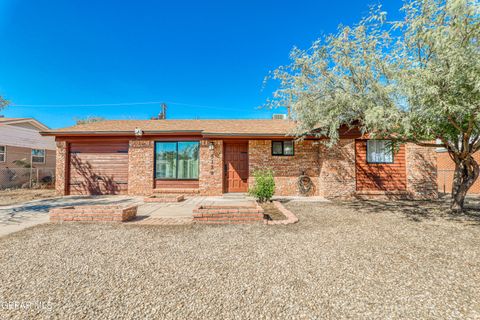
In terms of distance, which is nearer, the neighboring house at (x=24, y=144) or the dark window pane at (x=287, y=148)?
the dark window pane at (x=287, y=148)

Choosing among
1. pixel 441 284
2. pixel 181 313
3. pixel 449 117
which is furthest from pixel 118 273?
pixel 449 117

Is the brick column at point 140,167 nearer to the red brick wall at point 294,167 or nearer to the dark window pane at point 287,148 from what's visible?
the red brick wall at point 294,167

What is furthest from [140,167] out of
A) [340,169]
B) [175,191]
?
[340,169]

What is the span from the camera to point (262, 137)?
31.1 ft

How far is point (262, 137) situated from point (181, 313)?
8028mm

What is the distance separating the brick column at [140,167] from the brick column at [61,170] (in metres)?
3.03

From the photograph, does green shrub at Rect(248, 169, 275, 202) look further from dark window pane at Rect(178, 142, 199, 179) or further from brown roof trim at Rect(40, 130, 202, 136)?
brown roof trim at Rect(40, 130, 202, 136)

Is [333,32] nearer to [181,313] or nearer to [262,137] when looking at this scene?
[262,137]

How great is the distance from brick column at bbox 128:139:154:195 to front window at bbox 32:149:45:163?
12211 mm

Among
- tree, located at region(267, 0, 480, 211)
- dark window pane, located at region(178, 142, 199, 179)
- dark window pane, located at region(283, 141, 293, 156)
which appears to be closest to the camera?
tree, located at region(267, 0, 480, 211)

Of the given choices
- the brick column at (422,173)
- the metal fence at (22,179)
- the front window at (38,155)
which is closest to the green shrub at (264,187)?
the brick column at (422,173)

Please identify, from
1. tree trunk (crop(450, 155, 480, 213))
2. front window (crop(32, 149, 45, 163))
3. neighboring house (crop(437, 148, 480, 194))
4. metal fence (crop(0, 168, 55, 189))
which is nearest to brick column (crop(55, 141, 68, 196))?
metal fence (crop(0, 168, 55, 189))

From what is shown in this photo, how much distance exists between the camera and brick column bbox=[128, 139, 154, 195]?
32.6 feet

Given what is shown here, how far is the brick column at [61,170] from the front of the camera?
9859 mm
